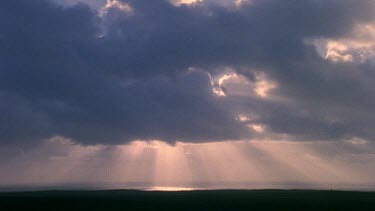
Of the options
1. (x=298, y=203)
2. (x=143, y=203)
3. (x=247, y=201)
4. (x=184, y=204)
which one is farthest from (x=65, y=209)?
(x=298, y=203)

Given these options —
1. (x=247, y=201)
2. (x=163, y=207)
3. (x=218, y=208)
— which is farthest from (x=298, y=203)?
(x=163, y=207)

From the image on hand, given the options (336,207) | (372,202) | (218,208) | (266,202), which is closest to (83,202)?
(218,208)

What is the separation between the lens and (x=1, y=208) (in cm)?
8000

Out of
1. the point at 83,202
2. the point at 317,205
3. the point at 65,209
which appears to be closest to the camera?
the point at 65,209

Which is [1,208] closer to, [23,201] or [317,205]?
[23,201]

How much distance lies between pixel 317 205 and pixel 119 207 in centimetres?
3682

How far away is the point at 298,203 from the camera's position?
8844cm

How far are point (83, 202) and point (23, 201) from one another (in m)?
12.4

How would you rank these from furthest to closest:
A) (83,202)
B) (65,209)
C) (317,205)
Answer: (83,202)
(317,205)
(65,209)

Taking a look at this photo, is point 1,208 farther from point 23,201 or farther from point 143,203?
point 143,203

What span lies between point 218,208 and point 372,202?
1297 inches

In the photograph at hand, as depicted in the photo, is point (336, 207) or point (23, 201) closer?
point (336, 207)

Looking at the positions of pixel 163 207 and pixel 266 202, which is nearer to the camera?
pixel 163 207

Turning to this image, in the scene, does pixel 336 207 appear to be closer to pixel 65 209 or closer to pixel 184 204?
pixel 184 204
